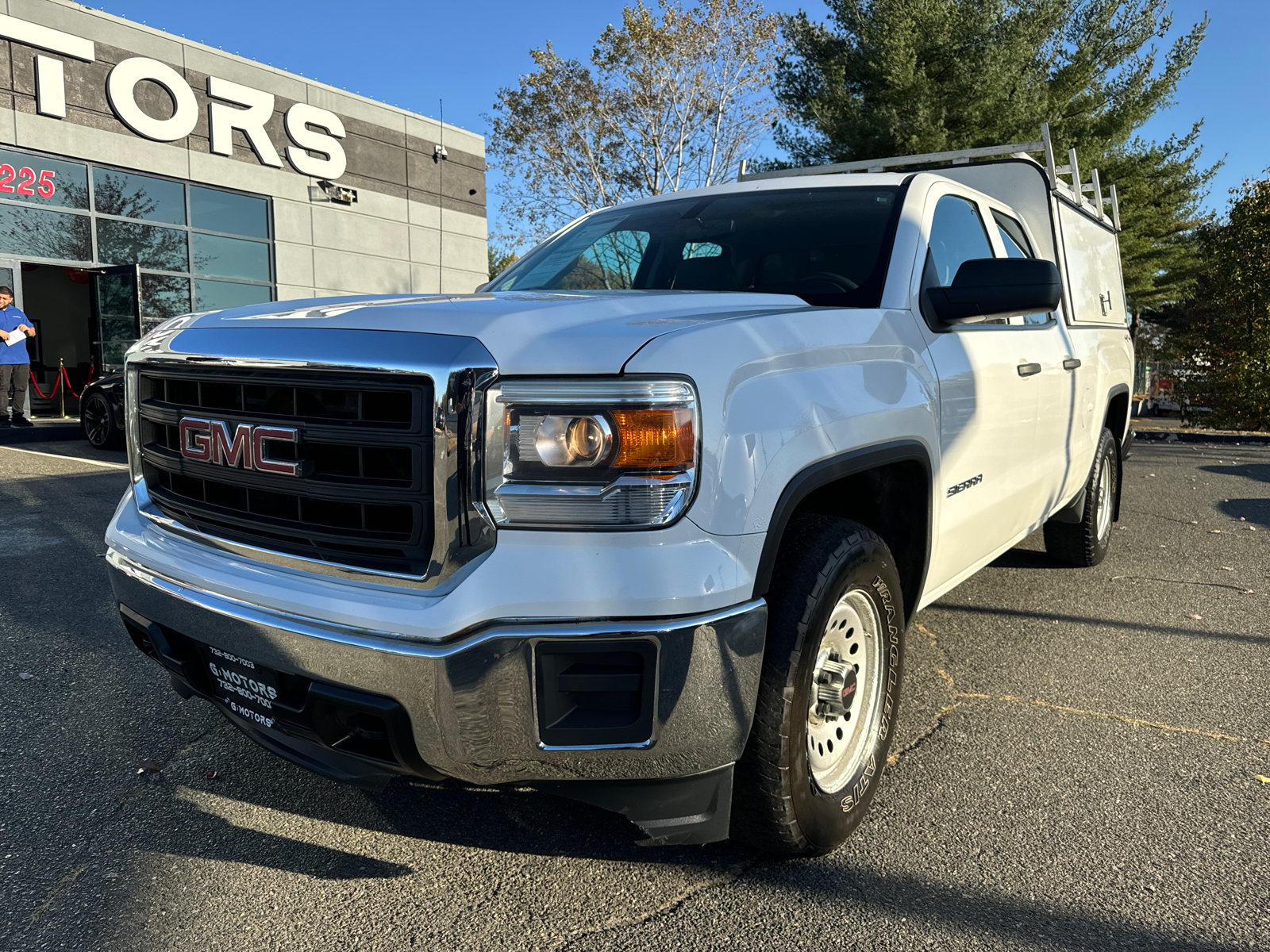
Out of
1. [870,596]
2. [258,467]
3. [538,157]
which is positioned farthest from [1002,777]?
[538,157]

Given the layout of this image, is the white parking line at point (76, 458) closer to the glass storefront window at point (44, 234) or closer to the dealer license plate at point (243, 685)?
the glass storefront window at point (44, 234)

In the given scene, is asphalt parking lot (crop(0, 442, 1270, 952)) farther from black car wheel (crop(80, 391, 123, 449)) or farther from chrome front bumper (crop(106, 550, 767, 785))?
black car wheel (crop(80, 391, 123, 449))

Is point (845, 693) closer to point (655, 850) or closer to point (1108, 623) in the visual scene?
point (655, 850)

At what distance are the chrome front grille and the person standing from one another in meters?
12.8

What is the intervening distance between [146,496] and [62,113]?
1536cm

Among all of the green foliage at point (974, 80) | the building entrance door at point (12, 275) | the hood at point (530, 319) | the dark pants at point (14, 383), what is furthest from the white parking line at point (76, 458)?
the green foliage at point (974, 80)

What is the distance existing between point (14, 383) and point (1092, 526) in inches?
549

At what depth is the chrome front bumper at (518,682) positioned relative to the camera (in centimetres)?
170

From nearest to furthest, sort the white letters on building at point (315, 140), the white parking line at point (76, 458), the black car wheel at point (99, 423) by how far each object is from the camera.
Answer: the white parking line at point (76, 458), the black car wheel at point (99, 423), the white letters on building at point (315, 140)

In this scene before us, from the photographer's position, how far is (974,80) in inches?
704

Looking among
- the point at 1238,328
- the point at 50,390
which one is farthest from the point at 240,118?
the point at 1238,328

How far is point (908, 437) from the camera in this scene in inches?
98.0

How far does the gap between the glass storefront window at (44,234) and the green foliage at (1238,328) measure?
22.1 metres

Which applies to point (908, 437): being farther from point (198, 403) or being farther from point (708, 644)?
point (198, 403)
